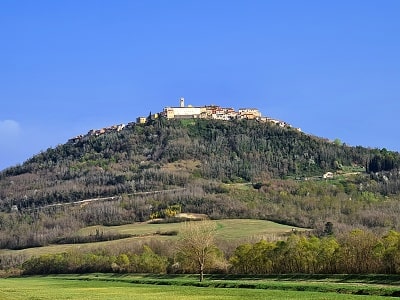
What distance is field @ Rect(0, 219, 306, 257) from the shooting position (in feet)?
528

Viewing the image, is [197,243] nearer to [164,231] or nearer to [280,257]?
[280,257]

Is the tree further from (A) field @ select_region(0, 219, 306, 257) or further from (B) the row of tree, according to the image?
(A) field @ select_region(0, 219, 306, 257)

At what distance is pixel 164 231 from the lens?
6919 inches

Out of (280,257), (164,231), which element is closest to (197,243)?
(280,257)

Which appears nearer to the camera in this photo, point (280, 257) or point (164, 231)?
point (280, 257)

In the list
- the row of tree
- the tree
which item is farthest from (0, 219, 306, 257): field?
the tree

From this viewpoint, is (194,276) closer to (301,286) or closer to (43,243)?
(301,286)

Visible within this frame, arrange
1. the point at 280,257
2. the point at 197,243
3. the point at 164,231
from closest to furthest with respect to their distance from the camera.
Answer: the point at 197,243
the point at 280,257
the point at 164,231

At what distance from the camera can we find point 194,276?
103625 mm

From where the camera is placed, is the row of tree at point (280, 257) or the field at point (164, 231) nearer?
the row of tree at point (280, 257)

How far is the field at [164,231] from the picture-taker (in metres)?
161

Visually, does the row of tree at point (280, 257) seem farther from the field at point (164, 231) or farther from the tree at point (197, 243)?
the field at point (164, 231)

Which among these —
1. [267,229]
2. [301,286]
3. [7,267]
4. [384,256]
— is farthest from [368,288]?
[7,267]

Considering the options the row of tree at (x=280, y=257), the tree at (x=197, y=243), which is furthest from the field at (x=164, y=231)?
the tree at (x=197, y=243)
